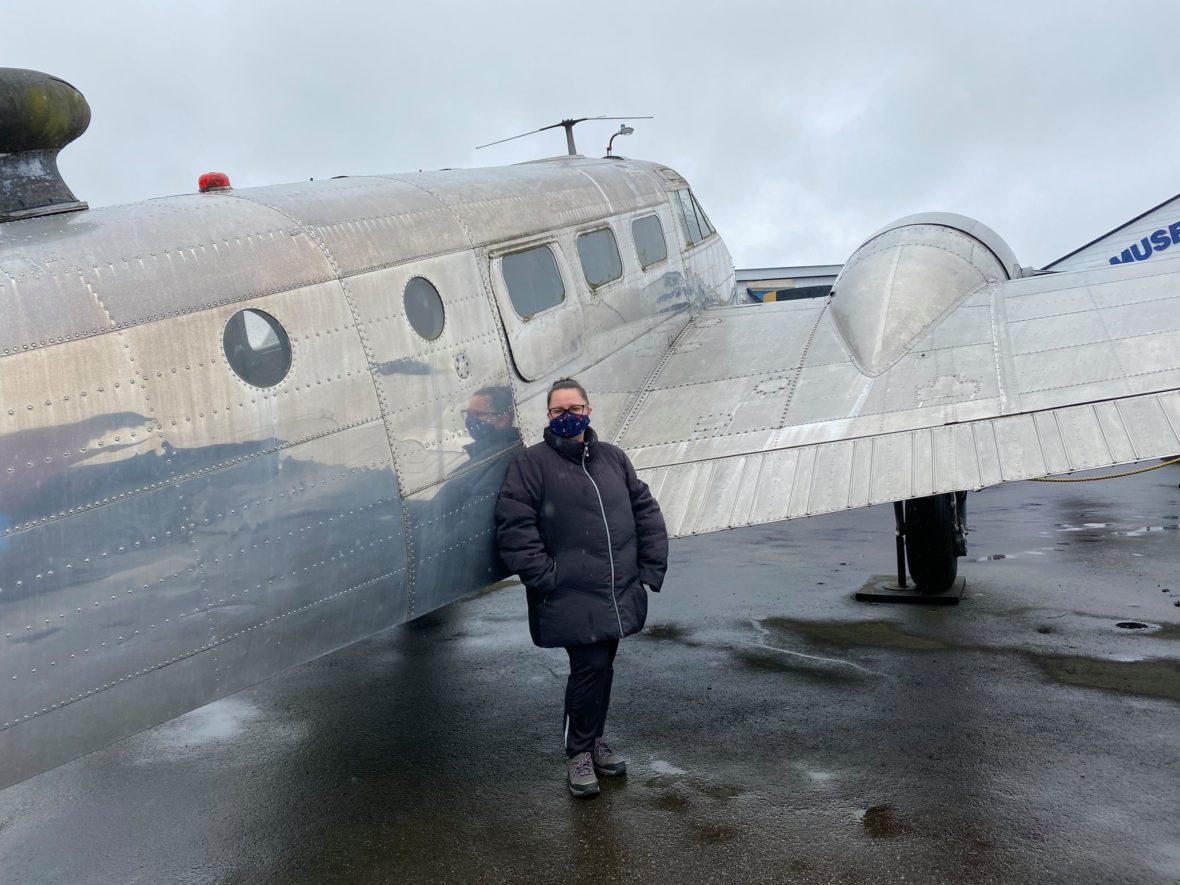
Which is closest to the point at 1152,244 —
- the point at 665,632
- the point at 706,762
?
the point at 665,632

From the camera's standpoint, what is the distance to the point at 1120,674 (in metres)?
7.02

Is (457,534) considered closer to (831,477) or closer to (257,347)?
(257,347)

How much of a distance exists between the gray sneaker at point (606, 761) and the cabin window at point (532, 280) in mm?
2639

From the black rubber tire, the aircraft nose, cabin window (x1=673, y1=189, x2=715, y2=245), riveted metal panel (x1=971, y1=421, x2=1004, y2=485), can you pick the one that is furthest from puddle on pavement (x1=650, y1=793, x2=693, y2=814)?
cabin window (x1=673, y1=189, x2=715, y2=245)

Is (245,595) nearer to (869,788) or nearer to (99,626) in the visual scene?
(99,626)

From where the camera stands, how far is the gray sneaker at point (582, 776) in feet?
18.2

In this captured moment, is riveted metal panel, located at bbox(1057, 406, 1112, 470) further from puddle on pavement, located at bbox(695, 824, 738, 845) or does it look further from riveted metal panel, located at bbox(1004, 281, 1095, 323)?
puddle on pavement, located at bbox(695, 824, 738, 845)

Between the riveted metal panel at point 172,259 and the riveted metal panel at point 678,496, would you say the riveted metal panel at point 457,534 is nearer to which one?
the riveted metal panel at point 678,496

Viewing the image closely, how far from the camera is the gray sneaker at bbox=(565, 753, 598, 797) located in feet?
18.2

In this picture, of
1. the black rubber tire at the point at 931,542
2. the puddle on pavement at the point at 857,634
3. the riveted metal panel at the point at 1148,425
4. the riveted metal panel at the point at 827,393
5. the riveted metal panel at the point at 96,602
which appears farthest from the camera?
the black rubber tire at the point at 931,542

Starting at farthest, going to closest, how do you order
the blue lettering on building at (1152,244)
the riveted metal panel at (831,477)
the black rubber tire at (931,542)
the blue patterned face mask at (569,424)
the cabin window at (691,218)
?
the blue lettering on building at (1152,244), the cabin window at (691,218), the black rubber tire at (931,542), the riveted metal panel at (831,477), the blue patterned face mask at (569,424)

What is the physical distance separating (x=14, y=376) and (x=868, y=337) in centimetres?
522

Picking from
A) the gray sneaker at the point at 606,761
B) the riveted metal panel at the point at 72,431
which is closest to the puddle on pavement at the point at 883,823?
the gray sneaker at the point at 606,761

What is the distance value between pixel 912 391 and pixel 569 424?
7.55 ft
